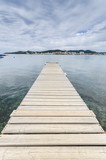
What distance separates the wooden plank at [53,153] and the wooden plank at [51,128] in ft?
1.50

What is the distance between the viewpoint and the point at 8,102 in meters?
7.34

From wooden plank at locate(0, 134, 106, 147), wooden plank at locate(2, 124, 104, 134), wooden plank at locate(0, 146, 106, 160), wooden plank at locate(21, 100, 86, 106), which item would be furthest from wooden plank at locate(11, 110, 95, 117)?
wooden plank at locate(0, 146, 106, 160)

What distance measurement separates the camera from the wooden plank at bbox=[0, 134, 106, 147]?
2.14 metres

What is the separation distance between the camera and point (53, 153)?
1.95 m

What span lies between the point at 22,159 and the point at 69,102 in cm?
285

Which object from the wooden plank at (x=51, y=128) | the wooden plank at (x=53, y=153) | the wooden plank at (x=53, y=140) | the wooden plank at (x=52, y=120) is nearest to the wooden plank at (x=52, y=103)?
the wooden plank at (x=52, y=120)

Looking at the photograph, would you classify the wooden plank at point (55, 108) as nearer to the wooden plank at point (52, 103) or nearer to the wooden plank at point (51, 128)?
the wooden plank at point (52, 103)

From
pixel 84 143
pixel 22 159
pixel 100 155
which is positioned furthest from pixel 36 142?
pixel 100 155

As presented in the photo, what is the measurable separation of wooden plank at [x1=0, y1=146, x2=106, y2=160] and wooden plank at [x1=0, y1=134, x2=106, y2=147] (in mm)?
88

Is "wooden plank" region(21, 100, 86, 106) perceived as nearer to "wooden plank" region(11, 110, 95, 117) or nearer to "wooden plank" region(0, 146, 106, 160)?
"wooden plank" region(11, 110, 95, 117)

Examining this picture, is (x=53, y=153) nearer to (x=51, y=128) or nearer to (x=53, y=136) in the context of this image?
(x=53, y=136)

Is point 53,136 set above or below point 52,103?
above

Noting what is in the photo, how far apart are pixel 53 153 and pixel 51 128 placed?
693 millimetres

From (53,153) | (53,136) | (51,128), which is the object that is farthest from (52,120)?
(53,153)
